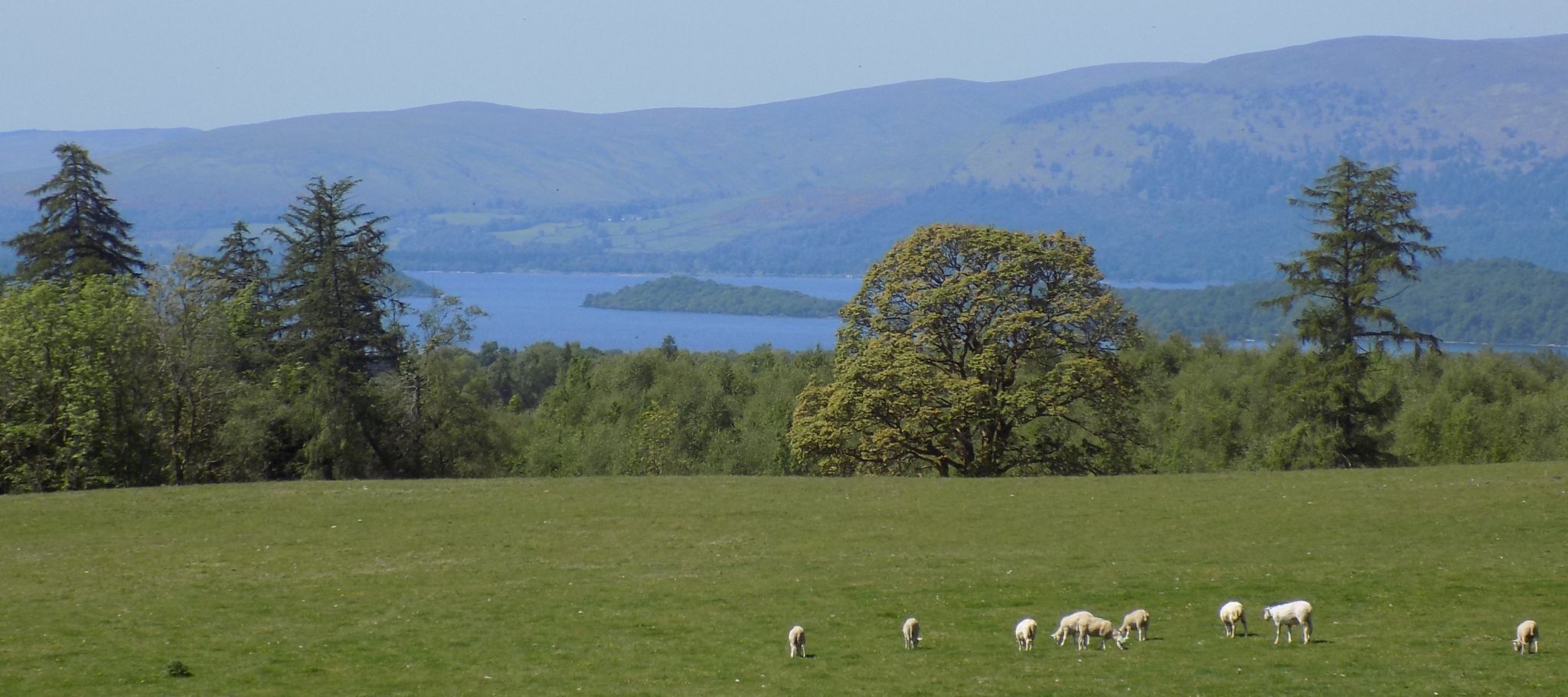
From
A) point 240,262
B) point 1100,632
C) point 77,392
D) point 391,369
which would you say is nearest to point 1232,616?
point 1100,632

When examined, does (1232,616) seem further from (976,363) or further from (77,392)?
(77,392)

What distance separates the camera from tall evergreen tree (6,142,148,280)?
190 ft

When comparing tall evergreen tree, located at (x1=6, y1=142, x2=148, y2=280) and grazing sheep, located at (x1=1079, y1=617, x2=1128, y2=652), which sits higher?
tall evergreen tree, located at (x1=6, y1=142, x2=148, y2=280)

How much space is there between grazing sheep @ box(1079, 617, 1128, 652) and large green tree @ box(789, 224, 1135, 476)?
2392cm

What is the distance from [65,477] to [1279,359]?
4903 cm

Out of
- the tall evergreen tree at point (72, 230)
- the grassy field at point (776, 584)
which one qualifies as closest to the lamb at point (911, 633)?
the grassy field at point (776, 584)

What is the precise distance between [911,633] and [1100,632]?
290 centimetres

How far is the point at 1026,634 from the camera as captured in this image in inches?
786

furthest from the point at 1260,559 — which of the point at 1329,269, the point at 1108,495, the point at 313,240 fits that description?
the point at 313,240

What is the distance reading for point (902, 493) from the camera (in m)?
37.0

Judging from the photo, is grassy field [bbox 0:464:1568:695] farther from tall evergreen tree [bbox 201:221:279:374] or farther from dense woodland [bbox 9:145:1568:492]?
tall evergreen tree [bbox 201:221:279:374]

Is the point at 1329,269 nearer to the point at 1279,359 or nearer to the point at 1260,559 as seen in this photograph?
the point at 1279,359

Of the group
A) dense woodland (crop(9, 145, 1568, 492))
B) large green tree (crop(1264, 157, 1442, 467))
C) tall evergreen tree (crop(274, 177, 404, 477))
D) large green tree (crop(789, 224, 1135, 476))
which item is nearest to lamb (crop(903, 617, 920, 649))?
large green tree (crop(789, 224, 1135, 476))

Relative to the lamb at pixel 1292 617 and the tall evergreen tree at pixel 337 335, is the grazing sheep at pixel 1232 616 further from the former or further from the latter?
the tall evergreen tree at pixel 337 335
